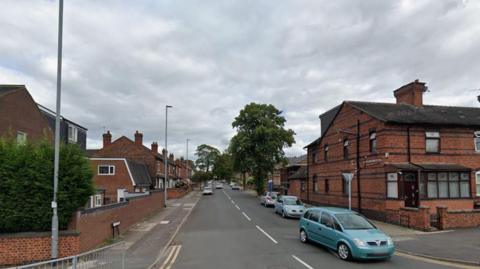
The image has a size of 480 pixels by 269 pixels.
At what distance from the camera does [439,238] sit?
56.6 feet

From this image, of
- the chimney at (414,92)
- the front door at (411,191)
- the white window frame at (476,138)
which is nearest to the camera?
the front door at (411,191)

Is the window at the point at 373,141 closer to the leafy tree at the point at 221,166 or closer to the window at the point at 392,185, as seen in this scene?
the window at the point at 392,185

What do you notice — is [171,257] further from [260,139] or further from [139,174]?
[260,139]

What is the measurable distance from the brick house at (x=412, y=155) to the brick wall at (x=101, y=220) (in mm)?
14985

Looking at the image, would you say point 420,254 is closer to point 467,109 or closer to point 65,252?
point 65,252

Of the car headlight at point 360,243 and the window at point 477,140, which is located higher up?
the window at point 477,140

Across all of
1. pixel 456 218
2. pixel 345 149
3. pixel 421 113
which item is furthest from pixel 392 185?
pixel 345 149

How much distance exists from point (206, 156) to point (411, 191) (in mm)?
108795

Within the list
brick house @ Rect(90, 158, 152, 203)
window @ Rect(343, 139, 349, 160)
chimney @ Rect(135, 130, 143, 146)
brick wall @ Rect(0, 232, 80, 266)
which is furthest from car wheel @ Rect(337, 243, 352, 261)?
chimney @ Rect(135, 130, 143, 146)

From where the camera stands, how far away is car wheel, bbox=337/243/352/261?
12.6 m

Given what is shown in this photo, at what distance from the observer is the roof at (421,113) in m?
24.6

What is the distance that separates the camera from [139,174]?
4469 cm

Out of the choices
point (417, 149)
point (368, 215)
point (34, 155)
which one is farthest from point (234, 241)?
point (417, 149)

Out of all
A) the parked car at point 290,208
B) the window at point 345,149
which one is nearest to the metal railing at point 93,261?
the parked car at point 290,208
